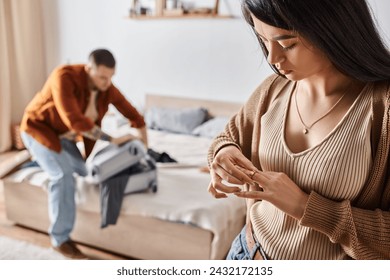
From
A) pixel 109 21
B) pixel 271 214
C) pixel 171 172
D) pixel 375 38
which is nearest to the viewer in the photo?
pixel 375 38

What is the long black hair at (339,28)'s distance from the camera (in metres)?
0.44

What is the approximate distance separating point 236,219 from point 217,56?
113 centimetres

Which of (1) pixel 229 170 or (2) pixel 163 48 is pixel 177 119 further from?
(1) pixel 229 170

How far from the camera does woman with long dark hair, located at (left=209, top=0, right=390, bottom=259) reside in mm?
457

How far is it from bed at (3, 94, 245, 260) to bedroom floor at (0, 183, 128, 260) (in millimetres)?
24

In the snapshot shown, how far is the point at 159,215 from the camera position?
141 centimetres

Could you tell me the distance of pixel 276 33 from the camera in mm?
480

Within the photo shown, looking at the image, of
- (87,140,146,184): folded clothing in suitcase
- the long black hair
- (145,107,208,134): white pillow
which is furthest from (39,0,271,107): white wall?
the long black hair

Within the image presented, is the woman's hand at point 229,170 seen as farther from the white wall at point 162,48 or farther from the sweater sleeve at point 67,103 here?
the white wall at point 162,48

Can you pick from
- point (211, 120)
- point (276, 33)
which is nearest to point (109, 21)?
point (211, 120)

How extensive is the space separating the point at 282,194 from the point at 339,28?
0.69ft

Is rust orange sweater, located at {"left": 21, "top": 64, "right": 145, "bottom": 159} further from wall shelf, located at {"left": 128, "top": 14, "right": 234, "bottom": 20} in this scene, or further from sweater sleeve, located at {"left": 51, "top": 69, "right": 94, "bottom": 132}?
wall shelf, located at {"left": 128, "top": 14, "right": 234, "bottom": 20}

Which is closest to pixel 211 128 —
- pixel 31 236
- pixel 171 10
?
pixel 171 10
